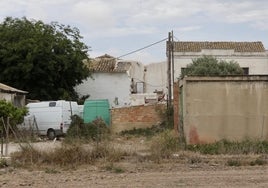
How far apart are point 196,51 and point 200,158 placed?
34.9 metres

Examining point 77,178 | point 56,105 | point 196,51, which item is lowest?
point 77,178

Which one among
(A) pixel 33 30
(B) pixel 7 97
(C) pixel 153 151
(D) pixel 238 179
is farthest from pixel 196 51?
(D) pixel 238 179

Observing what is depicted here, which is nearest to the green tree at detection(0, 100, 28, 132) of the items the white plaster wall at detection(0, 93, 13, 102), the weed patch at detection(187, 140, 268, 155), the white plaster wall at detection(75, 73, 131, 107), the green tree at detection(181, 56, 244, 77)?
the white plaster wall at detection(0, 93, 13, 102)

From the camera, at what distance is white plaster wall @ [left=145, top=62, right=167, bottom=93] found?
56375 millimetres

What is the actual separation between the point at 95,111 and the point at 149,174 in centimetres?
2131

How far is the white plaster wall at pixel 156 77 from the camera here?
56375mm

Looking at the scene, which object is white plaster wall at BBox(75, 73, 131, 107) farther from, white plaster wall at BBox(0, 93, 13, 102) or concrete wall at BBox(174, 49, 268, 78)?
white plaster wall at BBox(0, 93, 13, 102)

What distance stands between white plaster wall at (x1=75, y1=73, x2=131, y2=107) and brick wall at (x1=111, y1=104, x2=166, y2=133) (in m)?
14.7

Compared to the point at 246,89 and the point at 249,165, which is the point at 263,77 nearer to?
the point at 246,89

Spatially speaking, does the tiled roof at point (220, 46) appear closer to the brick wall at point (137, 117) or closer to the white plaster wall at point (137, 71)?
the white plaster wall at point (137, 71)

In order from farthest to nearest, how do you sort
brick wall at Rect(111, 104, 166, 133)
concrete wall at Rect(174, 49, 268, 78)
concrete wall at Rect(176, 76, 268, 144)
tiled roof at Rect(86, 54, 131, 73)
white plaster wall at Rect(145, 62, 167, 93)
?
white plaster wall at Rect(145, 62, 167, 93)
concrete wall at Rect(174, 49, 268, 78)
tiled roof at Rect(86, 54, 131, 73)
brick wall at Rect(111, 104, 166, 133)
concrete wall at Rect(176, 76, 268, 144)

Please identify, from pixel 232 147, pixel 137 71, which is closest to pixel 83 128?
pixel 232 147

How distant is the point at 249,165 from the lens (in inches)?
674

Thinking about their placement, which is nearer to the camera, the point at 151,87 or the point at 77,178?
the point at 77,178
